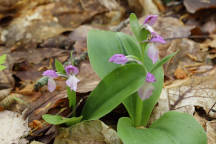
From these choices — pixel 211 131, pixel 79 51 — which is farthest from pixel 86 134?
pixel 79 51

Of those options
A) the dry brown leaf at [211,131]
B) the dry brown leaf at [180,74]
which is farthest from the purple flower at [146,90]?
the dry brown leaf at [180,74]

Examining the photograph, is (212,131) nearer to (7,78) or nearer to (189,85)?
(189,85)

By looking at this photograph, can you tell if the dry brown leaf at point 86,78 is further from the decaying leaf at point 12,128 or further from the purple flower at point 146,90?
the purple flower at point 146,90

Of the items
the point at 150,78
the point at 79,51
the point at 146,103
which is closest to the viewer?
the point at 150,78

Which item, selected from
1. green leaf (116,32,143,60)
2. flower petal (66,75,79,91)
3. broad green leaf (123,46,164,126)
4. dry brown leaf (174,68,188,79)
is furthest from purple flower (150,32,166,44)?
dry brown leaf (174,68,188,79)

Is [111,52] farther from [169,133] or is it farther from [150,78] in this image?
[169,133]

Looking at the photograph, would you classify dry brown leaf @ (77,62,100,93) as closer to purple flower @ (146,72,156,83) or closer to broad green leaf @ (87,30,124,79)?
broad green leaf @ (87,30,124,79)

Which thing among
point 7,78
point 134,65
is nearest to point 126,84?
point 134,65
